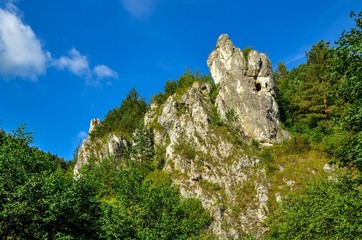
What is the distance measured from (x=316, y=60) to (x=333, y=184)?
62.7 metres

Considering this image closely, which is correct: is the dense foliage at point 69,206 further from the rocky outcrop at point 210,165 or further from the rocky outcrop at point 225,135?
the rocky outcrop at point 225,135

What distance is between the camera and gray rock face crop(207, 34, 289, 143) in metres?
74.4

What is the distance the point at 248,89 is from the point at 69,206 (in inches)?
2402

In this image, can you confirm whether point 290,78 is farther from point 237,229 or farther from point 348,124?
point 348,124

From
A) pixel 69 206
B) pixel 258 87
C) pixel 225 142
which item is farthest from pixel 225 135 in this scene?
pixel 69 206

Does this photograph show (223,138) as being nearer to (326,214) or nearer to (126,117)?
(126,117)

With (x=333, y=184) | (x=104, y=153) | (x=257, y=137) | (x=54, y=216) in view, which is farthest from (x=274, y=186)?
(x=104, y=153)

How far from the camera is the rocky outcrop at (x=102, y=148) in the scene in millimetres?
89500

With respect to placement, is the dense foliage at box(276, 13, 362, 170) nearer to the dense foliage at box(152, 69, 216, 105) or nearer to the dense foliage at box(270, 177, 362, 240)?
the dense foliage at box(270, 177, 362, 240)

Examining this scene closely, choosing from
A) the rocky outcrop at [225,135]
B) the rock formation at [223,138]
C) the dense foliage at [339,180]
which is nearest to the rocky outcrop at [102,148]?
the rock formation at [223,138]

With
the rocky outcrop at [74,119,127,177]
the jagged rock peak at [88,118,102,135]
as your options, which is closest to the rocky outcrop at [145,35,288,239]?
the rocky outcrop at [74,119,127,177]

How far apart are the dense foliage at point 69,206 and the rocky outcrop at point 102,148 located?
5704 centimetres

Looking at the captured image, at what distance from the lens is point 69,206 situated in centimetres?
2622

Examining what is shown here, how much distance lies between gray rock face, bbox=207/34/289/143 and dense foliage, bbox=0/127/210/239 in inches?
1763
